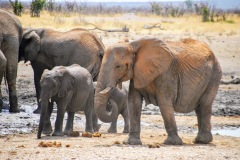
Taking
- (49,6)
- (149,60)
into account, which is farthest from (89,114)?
(49,6)

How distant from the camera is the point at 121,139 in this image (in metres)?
13.3

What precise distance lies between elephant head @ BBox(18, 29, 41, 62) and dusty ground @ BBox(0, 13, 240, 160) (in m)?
1.13

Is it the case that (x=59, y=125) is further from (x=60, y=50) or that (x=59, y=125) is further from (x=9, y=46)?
(x=60, y=50)

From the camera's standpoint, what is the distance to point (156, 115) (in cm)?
1800

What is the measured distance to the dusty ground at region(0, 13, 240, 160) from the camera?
11.3m

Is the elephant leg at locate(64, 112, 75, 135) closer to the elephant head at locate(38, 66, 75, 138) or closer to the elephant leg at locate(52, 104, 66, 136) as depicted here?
the elephant leg at locate(52, 104, 66, 136)

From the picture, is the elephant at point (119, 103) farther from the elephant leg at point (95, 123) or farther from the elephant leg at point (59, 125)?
the elephant leg at point (59, 125)

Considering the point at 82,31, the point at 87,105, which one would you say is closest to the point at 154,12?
the point at 82,31

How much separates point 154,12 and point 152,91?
5790cm

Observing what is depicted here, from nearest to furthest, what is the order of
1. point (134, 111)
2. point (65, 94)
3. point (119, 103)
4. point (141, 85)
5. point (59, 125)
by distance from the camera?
point (141, 85) < point (134, 111) < point (59, 125) < point (65, 94) < point (119, 103)

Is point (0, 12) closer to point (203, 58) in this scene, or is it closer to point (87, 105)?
point (87, 105)

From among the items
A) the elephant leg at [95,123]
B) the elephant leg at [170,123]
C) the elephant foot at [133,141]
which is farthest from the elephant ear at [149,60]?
the elephant leg at [95,123]

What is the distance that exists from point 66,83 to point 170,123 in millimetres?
2307

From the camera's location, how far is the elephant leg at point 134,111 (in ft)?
40.3
